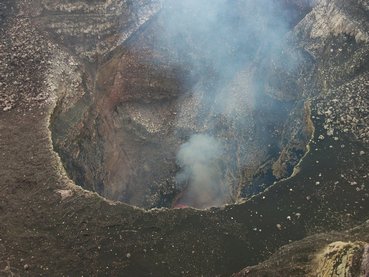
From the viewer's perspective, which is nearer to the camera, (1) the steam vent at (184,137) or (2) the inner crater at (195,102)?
(1) the steam vent at (184,137)

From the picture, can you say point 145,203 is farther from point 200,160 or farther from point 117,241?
point 117,241

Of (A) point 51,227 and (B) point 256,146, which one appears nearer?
(A) point 51,227

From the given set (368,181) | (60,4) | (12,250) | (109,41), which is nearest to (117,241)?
(12,250)

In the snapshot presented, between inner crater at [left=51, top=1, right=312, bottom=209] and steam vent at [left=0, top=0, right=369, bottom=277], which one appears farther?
inner crater at [left=51, top=1, right=312, bottom=209]
